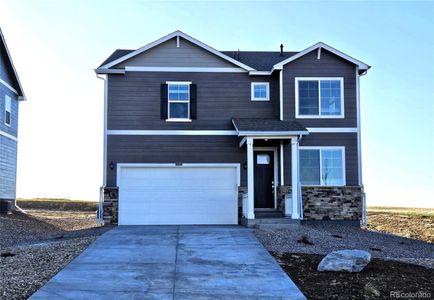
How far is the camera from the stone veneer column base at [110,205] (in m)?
17.1

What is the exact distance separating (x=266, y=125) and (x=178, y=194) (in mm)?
3755

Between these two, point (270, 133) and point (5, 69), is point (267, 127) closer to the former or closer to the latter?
point (270, 133)

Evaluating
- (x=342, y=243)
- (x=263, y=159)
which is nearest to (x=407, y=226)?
(x=263, y=159)

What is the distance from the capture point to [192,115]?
57.5ft

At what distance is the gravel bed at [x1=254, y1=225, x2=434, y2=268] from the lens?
11350 mm

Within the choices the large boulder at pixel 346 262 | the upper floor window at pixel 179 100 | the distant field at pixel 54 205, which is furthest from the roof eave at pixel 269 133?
the distant field at pixel 54 205

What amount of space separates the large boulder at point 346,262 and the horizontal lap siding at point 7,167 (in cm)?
1669

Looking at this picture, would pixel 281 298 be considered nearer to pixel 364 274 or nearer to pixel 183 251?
pixel 364 274

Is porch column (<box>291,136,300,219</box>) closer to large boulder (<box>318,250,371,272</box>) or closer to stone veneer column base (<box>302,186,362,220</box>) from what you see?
stone veneer column base (<box>302,186,362,220</box>)

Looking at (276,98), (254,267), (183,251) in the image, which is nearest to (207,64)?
(276,98)

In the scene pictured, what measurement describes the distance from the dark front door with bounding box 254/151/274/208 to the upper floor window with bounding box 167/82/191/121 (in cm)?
281

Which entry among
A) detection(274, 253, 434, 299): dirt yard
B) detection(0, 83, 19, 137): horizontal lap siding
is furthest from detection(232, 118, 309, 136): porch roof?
detection(0, 83, 19, 137): horizontal lap siding

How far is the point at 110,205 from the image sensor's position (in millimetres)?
17094

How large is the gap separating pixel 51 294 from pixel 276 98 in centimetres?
1188
